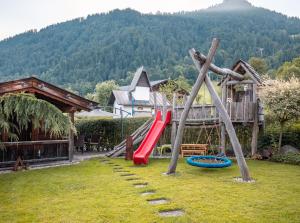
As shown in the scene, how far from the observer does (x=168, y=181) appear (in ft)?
30.8

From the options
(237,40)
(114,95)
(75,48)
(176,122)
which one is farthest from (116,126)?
(75,48)

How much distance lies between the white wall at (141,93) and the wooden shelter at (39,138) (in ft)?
110

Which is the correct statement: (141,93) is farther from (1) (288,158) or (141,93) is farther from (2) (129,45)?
(2) (129,45)

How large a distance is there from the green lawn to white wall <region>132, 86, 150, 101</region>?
37.5 m

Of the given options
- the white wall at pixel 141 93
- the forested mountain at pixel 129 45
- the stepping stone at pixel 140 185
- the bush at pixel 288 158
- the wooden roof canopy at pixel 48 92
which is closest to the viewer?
the stepping stone at pixel 140 185

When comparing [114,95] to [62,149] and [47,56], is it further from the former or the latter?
[47,56]

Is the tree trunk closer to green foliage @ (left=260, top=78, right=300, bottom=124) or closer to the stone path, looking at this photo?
the stone path

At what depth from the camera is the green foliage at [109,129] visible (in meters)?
20.6

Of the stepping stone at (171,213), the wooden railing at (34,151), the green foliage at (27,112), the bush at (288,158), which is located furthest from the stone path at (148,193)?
the bush at (288,158)

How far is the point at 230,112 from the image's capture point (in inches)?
573

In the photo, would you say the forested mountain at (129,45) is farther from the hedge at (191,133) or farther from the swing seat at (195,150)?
the swing seat at (195,150)

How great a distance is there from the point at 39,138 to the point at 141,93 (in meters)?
34.8

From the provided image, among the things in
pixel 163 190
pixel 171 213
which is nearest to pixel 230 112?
pixel 163 190

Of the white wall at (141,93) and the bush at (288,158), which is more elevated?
the white wall at (141,93)
